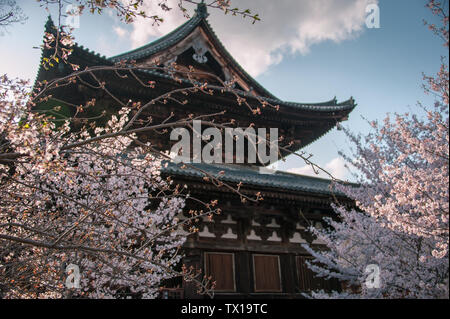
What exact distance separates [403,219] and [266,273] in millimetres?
4330

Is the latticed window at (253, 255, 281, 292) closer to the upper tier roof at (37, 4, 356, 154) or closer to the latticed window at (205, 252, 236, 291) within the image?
the latticed window at (205, 252, 236, 291)

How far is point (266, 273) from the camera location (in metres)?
10.1

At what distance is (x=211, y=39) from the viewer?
13250 mm

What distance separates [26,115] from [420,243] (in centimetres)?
781

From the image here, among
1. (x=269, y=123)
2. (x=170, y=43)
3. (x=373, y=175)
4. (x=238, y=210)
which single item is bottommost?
(x=238, y=210)

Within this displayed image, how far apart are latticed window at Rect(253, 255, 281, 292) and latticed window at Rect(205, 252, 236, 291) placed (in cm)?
75

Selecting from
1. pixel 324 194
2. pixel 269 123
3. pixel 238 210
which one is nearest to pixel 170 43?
pixel 269 123

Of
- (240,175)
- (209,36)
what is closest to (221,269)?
(240,175)

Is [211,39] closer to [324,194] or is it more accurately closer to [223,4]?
[324,194]

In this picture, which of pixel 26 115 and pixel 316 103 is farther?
pixel 316 103

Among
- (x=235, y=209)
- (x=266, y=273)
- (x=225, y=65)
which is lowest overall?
(x=266, y=273)

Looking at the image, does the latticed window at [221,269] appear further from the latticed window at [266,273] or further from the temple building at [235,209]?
the latticed window at [266,273]

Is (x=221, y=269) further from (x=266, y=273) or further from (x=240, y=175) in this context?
(x=240, y=175)

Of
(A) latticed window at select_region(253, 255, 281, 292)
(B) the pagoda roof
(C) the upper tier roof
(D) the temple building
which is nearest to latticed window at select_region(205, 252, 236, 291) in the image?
(D) the temple building
